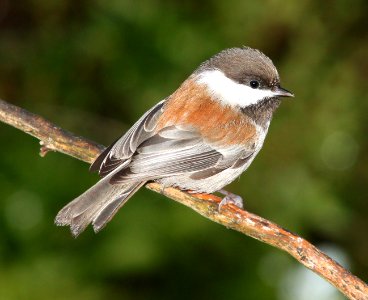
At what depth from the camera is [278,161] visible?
18.2 feet

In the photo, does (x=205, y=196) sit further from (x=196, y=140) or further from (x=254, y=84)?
(x=254, y=84)

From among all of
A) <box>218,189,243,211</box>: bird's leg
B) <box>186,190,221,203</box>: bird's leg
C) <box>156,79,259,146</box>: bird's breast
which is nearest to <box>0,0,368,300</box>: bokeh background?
<box>186,190,221,203</box>: bird's leg

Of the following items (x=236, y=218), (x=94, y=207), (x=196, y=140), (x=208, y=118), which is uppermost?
(x=208, y=118)

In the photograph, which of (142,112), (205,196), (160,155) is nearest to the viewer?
(160,155)

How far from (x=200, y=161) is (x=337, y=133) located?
1874 mm

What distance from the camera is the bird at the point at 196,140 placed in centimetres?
395

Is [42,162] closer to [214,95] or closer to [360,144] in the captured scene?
[214,95]

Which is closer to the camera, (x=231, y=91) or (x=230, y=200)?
(x=230, y=200)

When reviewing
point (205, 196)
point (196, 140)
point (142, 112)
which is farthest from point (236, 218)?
point (142, 112)

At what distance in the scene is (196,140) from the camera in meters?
4.15

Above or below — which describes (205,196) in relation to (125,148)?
below

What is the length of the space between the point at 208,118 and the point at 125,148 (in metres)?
0.52

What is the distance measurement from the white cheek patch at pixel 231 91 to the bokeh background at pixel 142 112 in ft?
3.17

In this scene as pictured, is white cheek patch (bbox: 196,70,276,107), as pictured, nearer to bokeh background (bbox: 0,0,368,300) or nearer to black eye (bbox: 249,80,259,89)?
black eye (bbox: 249,80,259,89)
